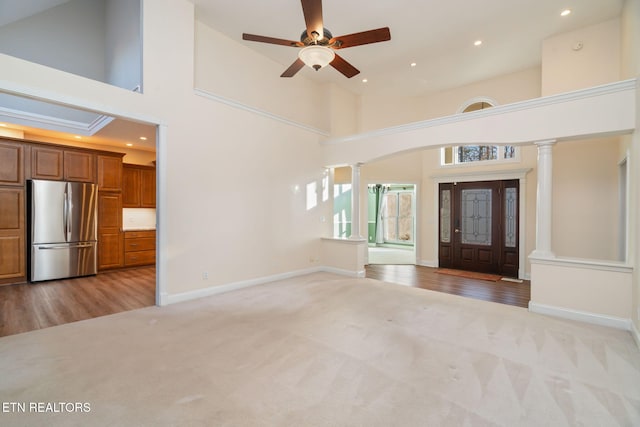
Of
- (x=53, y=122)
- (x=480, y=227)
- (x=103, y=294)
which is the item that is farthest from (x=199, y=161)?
(x=480, y=227)

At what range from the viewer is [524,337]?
310 centimetres

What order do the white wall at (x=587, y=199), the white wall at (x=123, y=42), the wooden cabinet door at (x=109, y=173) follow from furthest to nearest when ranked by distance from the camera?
→ the wooden cabinet door at (x=109, y=173) → the white wall at (x=587, y=199) → the white wall at (x=123, y=42)

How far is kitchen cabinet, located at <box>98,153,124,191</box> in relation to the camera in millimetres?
6059

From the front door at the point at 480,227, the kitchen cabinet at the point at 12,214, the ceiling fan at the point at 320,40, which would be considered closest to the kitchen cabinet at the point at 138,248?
the kitchen cabinet at the point at 12,214

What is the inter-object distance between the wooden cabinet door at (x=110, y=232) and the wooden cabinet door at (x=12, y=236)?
1.17 metres

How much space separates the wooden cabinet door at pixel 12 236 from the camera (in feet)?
16.4

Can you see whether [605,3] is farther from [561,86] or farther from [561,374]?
[561,374]

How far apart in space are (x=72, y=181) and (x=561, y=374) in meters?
7.88

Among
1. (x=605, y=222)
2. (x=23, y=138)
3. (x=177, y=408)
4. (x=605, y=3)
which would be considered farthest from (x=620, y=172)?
(x=23, y=138)

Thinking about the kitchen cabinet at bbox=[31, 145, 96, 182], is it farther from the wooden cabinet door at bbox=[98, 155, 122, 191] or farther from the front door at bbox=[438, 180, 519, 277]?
the front door at bbox=[438, 180, 519, 277]

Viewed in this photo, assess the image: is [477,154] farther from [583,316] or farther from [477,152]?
[583,316]

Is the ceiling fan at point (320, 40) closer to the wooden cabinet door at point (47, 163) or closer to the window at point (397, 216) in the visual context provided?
the wooden cabinet door at point (47, 163)

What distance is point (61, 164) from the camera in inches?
218

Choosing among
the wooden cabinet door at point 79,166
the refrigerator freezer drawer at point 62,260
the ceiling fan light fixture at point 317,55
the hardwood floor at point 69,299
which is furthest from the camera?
the wooden cabinet door at point 79,166
